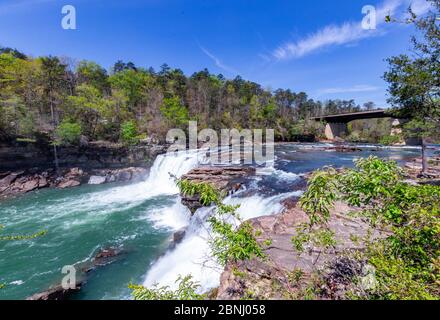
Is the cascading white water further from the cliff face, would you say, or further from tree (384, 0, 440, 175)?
the cliff face

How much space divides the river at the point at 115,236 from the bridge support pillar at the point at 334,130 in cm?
4378

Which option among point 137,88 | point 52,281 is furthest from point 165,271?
point 137,88

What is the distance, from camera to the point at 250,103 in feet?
189

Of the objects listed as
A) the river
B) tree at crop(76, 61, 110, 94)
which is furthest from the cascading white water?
tree at crop(76, 61, 110, 94)

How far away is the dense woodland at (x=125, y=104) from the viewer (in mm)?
21641

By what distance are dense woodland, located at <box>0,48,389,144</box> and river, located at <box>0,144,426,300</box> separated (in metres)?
9.10

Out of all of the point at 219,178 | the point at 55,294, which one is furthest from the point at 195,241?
the point at 55,294

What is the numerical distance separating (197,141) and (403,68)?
95.1 feet

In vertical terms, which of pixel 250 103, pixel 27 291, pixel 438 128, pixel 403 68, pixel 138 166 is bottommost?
pixel 27 291

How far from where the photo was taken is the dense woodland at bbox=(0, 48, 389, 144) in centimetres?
2164

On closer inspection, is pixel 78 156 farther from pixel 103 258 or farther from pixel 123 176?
pixel 103 258

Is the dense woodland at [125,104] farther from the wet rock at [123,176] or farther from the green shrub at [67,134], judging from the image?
the wet rock at [123,176]
